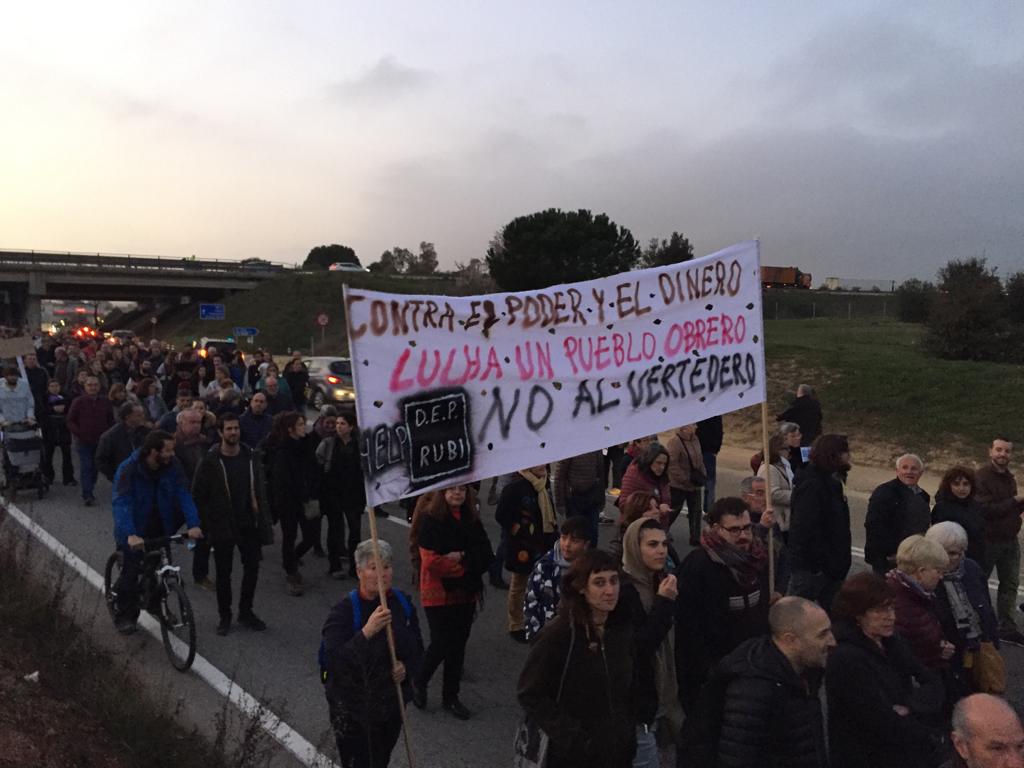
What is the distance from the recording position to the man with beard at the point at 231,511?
6375 millimetres

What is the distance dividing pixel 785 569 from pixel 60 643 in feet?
16.3

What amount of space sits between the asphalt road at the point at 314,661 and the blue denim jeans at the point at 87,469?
1.27m

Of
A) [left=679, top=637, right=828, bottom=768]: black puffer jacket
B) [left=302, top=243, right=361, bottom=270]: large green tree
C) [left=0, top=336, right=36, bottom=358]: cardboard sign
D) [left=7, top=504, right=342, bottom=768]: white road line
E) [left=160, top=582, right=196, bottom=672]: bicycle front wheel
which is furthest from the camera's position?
[left=302, top=243, right=361, bottom=270]: large green tree

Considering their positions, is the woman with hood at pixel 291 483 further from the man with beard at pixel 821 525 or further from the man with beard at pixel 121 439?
the man with beard at pixel 821 525

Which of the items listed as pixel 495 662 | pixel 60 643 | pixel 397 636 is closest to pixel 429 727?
pixel 495 662

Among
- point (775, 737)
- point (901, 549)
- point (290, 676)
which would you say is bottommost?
point (290, 676)

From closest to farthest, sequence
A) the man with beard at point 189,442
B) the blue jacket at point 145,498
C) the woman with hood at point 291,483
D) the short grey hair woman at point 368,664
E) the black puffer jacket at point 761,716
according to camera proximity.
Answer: the black puffer jacket at point 761,716 < the short grey hair woman at point 368,664 < the blue jacket at point 145,498 < the woman with hood at point 291,483 < the man with beard at point 189,442

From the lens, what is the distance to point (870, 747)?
323 cm

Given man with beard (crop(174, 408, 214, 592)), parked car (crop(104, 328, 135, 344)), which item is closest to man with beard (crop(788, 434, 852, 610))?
man with beard (crop(174, 408, 214, 592))

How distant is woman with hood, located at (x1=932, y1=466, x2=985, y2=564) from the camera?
5.89 meters

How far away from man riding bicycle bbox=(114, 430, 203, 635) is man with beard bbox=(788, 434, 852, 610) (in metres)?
4.25

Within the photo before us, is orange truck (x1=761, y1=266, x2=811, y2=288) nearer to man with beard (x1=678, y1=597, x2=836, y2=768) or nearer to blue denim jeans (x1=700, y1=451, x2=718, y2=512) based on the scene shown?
man with beard (x1=678, y1=597, x2=836, y2=768)

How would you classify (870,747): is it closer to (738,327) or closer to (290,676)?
(738,327)

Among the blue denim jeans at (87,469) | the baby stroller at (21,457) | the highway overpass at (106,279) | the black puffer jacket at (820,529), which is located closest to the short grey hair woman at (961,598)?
the black puffer jacket at (820,529)
